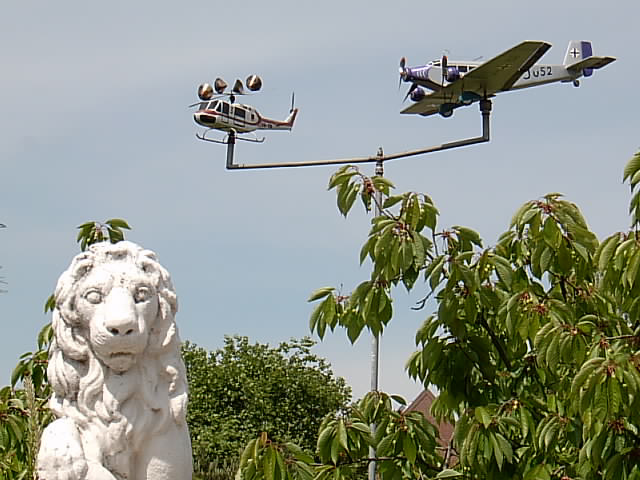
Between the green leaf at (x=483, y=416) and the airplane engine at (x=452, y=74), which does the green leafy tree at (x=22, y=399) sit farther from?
the airplane engine at (x=452, y=74)

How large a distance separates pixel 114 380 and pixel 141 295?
36 cm

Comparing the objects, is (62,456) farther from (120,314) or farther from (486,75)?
(486,75)

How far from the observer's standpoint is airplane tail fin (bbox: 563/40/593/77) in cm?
1030

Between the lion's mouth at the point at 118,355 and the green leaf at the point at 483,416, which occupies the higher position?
the lion's mouth at the point at 118,355

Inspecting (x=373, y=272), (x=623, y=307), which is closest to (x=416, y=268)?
(x=373, y=272)

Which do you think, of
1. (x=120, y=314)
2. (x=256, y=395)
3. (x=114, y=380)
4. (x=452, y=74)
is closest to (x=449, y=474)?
(x=114, y=380)

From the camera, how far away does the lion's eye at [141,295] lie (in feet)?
16.9

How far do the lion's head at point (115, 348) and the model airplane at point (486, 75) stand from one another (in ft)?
15.1

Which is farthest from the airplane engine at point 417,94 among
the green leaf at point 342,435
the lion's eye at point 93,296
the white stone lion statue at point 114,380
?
the lion's eye at point 93,296

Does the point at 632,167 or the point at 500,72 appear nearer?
the point at 632,167

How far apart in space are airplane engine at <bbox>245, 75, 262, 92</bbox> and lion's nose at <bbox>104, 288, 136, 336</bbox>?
575 centimetres

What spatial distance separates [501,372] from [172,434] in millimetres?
3051

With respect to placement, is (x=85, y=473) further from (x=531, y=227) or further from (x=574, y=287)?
(x=574, y=287)

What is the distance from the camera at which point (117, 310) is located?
199 inches
